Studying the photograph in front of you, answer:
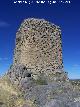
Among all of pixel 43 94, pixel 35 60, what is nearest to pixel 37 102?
pixel 43 94

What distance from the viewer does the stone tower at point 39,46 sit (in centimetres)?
2878

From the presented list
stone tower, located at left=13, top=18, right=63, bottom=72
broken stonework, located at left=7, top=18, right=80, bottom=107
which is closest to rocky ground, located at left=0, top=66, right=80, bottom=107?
broken stonework, located at left=7, top=18, right=80, bottom=107

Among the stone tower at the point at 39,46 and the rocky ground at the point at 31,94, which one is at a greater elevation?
the stone tower at the point at 39,46

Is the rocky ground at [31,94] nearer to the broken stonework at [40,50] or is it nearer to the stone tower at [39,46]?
the broken stonework at [40,50]

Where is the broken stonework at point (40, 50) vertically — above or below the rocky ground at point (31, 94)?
above

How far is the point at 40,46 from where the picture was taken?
28.8 meters

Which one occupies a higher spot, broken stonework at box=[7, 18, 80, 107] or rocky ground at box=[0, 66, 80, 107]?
broken stonework at box=[7, 18, 80, 107]

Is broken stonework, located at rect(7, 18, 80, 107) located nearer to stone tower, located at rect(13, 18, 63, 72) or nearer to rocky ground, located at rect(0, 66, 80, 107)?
stone tower, located at rect(13, 18, 63, 72)

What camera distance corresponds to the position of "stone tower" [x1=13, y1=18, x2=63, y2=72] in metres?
28.8

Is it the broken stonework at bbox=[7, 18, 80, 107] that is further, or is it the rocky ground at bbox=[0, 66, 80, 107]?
the broken stonework at bbox=[7, 18, 80, 107]

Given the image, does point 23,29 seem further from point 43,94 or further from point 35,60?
point 43,94

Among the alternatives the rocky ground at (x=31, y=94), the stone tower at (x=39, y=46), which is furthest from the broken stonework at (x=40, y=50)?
the rocky ground at (x=31, y=94)

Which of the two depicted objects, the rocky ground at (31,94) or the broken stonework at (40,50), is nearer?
the rocky ground at (31,94)

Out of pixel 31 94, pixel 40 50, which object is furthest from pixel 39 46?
pixel 31 94
